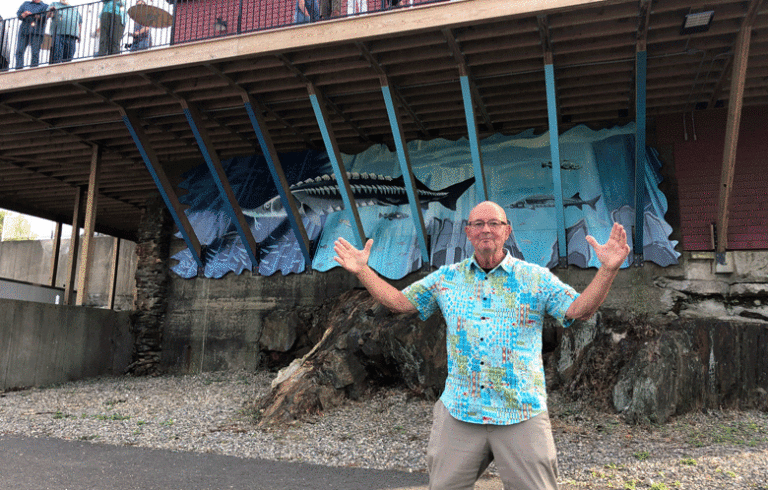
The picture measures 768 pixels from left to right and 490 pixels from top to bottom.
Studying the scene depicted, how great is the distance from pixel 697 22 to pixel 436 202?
19.0ft

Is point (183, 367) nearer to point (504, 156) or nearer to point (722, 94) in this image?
point (504, 156)

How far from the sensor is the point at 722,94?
10.8m

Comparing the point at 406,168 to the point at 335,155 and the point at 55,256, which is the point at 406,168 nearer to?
the point at 335,155

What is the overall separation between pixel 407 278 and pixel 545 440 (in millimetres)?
9815

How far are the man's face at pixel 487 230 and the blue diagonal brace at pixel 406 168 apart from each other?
310 inches

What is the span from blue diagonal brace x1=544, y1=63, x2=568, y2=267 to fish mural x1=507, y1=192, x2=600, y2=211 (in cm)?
46

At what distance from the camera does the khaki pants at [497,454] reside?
2393 millimetres

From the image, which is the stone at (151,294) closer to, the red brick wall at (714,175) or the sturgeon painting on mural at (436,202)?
the sturgeon painting on mural at (436,202)

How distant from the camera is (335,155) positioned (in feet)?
36.5

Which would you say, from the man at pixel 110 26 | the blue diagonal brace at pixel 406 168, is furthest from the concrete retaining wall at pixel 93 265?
the blue diagonal brace at pixel 406 168

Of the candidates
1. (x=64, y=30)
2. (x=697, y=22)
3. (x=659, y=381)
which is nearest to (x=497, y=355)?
(x=659, y=381)

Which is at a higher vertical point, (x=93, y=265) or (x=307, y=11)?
(x=307, y=11)

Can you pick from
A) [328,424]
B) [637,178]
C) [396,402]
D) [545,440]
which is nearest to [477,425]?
[545,440]

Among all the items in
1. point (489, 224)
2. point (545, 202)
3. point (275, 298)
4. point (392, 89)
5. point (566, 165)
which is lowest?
point (275, 298)
